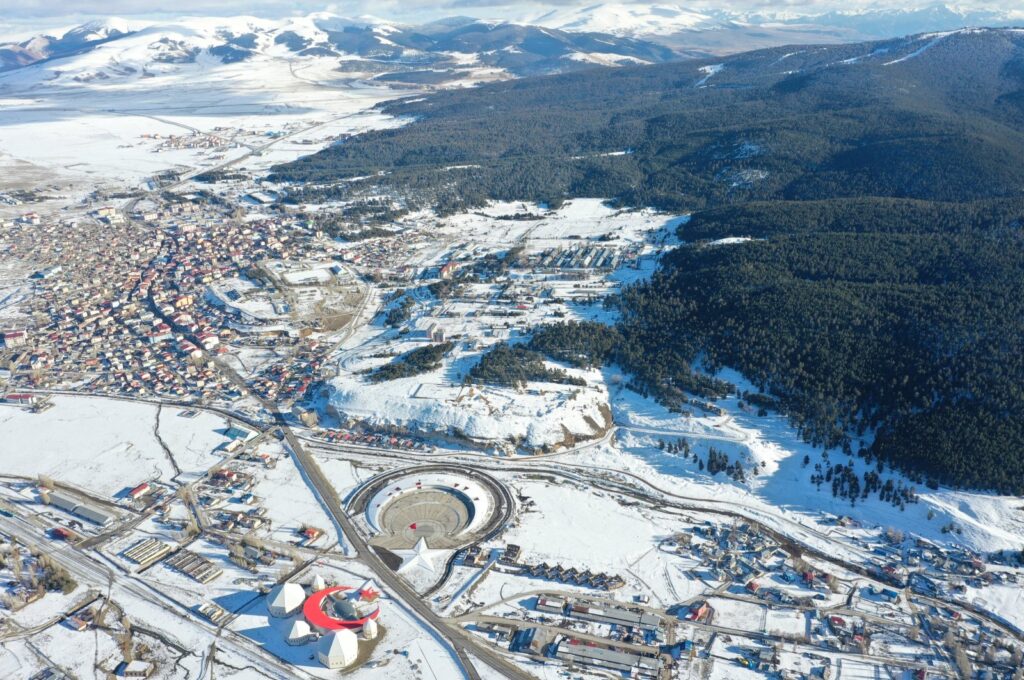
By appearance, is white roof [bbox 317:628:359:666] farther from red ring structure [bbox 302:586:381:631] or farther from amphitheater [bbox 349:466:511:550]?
amphitheater [bbox 349:466:511:550]

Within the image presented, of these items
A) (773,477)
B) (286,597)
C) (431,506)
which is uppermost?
(286,597)

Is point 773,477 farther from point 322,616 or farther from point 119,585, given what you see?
point 119,585

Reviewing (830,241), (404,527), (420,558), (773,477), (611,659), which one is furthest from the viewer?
(830,241)

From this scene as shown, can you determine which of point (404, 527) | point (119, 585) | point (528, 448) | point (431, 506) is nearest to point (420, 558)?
point (404, 527)

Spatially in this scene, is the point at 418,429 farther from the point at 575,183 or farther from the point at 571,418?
the point at 575,183

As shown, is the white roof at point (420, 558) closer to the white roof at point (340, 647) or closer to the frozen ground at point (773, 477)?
the white roof at point (340, 647)

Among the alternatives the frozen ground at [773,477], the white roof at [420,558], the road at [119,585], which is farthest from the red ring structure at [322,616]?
the frozen ground at [773,477]

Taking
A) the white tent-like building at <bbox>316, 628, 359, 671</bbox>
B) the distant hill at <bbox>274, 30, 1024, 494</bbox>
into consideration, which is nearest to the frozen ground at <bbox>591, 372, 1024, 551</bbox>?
the distant hill at <bbox>274, 30, 1024, 494</bbox>
